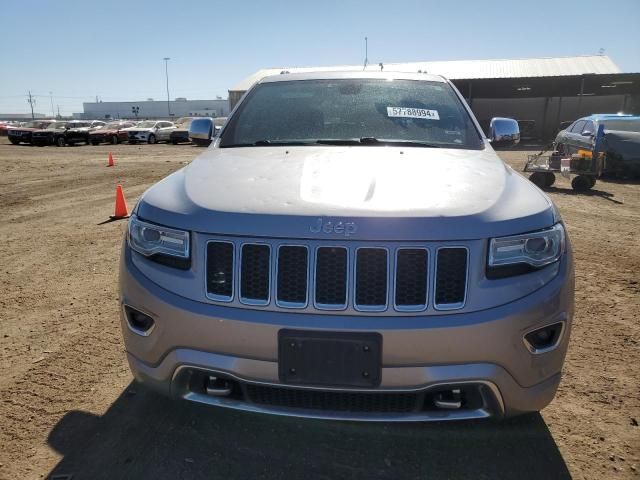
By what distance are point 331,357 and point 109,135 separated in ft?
116

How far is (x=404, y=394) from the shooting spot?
6.48ft

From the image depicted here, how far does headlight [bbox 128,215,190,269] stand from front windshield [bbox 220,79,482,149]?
1.19 meters

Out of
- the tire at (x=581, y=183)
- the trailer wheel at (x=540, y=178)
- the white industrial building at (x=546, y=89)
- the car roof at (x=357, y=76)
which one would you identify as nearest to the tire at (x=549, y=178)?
the trailer wheel at (x=540, y=178)

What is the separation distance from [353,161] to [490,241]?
950 mm

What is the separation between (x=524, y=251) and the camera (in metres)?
2.05

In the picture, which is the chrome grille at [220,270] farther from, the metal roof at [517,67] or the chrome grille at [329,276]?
the metal roof at [517,67]

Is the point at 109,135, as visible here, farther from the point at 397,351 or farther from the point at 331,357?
the point at 397,351

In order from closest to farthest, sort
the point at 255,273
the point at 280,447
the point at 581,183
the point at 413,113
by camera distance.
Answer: the point at 255,273
the point at 280,447
the point at 413,113
the point at 581,183

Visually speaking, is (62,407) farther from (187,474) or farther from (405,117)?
(405,117)

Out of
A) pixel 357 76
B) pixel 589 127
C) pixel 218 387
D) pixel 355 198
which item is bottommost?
pixel 218 387

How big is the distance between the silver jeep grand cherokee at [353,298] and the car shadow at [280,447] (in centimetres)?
37

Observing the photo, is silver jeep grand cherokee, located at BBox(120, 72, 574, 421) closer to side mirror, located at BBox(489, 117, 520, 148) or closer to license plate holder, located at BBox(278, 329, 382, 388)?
license plate holder, located at BBox(278, 329, 382, 388)

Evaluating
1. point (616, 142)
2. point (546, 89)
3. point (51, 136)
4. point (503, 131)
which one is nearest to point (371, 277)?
point (503, 131)

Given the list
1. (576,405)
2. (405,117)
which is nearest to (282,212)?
(405,117)
